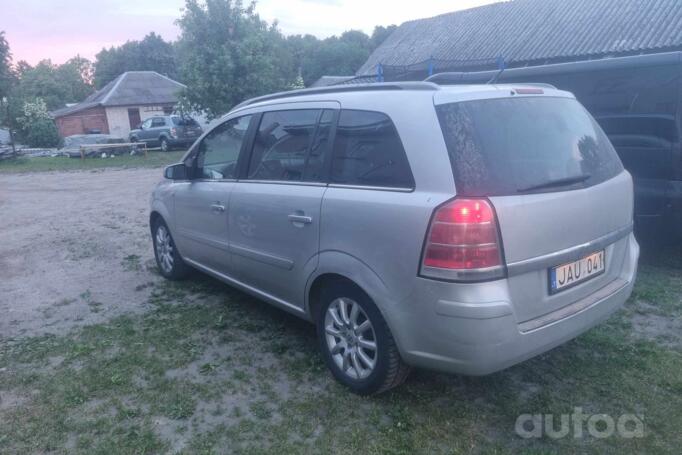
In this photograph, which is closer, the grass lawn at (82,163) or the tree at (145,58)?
the grass lawn at (82,163)

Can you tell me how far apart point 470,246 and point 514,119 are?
819mm

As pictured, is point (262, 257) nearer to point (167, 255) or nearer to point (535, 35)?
point (167, 255)

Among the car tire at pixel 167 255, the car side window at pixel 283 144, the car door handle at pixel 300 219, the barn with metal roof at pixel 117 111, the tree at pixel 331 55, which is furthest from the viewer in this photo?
the tree at pixel 331 55

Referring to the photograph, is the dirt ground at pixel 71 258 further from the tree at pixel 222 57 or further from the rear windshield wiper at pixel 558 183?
the tree at pixel 222 57

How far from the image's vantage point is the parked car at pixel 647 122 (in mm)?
4965

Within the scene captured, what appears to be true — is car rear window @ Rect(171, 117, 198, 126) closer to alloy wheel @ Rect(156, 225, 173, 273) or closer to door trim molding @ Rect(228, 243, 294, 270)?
alloy wheel @ Rect(156, 225, 173, 273)

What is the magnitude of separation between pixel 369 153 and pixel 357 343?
3.72 feet

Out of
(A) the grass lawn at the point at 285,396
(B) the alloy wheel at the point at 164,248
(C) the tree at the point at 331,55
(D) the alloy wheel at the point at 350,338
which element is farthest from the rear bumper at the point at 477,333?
(C) the tree at the point at 331,55

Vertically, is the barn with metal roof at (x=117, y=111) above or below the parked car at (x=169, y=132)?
above

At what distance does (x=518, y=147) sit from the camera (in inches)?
112

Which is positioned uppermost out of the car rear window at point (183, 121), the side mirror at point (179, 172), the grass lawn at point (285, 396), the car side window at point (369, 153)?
the car rear window at point (183, 121)

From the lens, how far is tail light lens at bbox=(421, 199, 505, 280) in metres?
2.60

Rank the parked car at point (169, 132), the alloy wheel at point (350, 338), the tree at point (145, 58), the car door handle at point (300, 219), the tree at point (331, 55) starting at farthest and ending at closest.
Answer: the tree at point (331, 55) → the tree at point (145, 58) → the parked car at point (169, 132) → the car door handle at point (300, 219) → the alloy wheel at point (350, 338)

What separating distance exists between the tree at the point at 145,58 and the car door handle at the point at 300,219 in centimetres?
6852
